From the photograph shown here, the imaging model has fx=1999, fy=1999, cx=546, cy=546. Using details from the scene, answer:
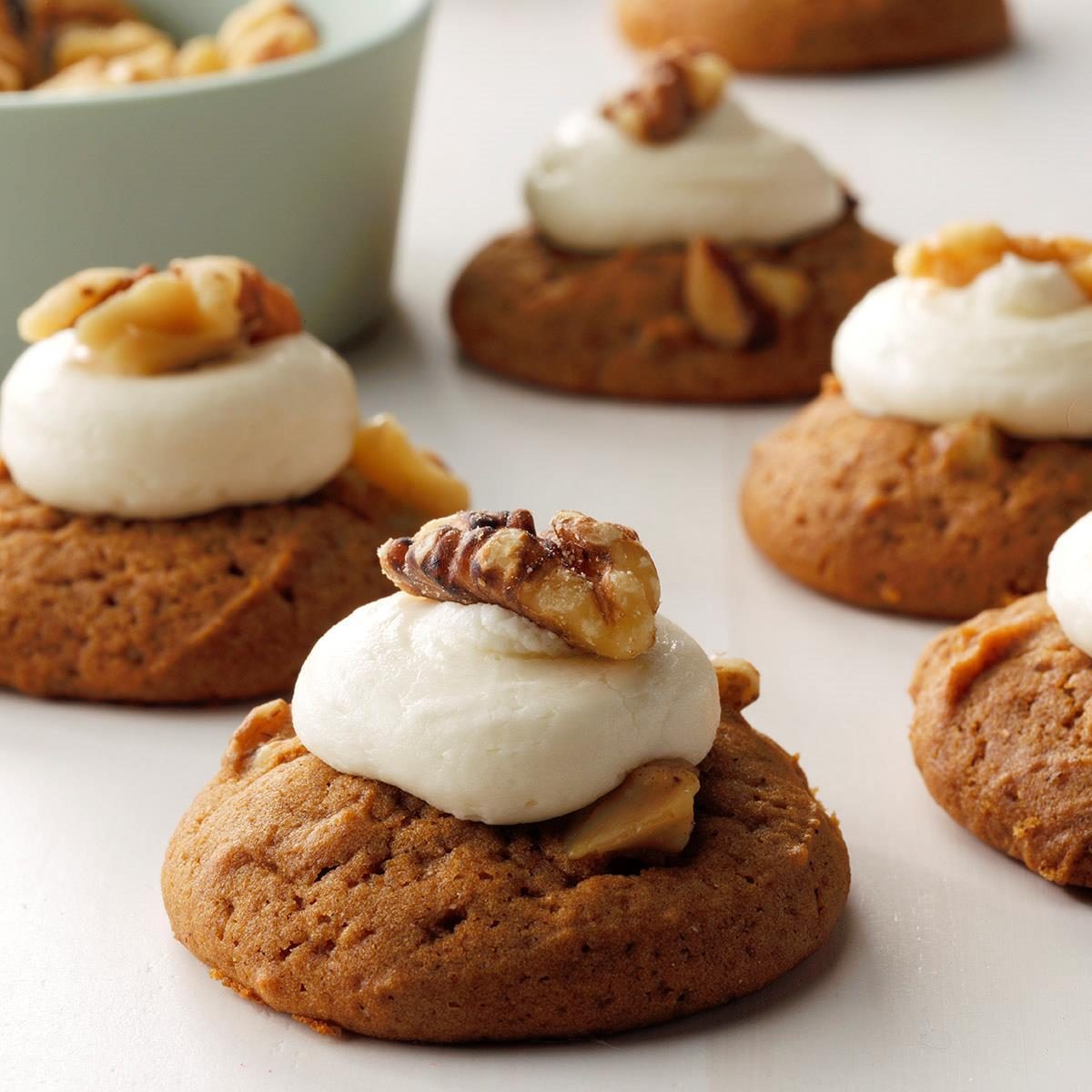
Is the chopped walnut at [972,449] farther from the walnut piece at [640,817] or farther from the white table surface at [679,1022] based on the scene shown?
the walnut piece at [640,817]

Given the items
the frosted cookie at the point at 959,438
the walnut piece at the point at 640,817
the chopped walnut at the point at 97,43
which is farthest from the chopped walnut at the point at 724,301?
the walnut piece at the point at 640,817

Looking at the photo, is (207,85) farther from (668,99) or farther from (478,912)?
(478,912)

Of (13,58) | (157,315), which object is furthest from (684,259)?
(13,58)

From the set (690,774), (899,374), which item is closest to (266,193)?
(899,374)

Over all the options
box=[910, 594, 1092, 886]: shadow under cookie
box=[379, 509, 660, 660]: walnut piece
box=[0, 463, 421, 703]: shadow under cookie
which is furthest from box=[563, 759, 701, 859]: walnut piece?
box=[0, 463, 421, 703]: shadow under cookie

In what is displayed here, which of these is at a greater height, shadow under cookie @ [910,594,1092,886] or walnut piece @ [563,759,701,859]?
walnut piece @ [563,759,701,859]

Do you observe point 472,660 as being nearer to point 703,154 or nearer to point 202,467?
point 202,467

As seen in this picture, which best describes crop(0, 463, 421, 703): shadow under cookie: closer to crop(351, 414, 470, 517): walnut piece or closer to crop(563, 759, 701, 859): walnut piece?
crop(351, 414, 470, 517): walnut piece
